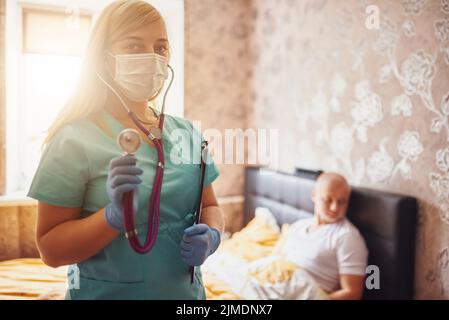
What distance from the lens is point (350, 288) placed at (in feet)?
4.74

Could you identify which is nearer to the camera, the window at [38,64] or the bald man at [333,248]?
the window at [38,64]

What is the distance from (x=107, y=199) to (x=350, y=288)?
110 cm

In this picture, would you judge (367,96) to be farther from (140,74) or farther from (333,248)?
(140,74)

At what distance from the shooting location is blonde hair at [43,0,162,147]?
68cm

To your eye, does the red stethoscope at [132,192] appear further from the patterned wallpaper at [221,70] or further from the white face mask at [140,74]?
the patterned wallpaper at [221,70]

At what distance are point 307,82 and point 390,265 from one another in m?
1.00

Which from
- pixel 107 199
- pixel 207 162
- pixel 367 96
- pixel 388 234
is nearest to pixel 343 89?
pixel 367 96

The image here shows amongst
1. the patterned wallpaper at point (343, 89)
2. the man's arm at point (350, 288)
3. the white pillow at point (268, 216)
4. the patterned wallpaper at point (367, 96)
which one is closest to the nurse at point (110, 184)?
the patterned wallpaper at point (343, 89)

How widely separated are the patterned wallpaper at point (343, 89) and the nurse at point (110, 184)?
1.91 ft

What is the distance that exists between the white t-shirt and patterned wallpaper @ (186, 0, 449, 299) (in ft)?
0.68

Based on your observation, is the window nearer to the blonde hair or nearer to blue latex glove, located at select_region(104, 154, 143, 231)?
the blonde hair

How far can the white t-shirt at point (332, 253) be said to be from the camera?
147cm

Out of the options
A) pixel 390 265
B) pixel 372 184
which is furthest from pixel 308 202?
pixel 390 265

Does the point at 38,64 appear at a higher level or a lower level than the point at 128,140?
higher
